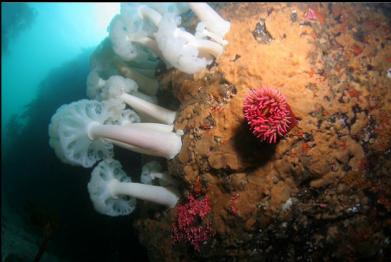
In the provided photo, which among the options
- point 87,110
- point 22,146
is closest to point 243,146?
point 87,110

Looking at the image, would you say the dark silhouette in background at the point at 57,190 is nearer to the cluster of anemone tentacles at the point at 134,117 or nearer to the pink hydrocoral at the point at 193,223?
the cluster of anemone tentacles at the point at 134,117

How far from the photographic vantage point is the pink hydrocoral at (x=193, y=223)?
403 cm

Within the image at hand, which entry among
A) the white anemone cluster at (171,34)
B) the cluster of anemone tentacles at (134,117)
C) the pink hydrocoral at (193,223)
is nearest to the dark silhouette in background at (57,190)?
the cluster of anemone tentacles at (134,117)

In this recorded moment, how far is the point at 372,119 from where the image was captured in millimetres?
3621

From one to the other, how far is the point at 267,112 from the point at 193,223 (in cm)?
202

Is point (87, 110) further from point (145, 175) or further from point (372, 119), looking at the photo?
point (372, 119)

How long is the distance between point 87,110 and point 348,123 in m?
3.70

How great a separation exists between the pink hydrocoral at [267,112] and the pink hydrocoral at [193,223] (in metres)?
1.43

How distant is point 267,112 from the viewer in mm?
3111

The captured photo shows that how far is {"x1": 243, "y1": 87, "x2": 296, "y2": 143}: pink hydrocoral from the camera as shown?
122 inches

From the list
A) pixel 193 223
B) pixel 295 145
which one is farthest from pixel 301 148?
pixel 193 223

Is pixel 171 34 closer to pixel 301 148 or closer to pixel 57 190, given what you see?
pixel 301 148

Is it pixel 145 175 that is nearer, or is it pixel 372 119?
pixel 372 119

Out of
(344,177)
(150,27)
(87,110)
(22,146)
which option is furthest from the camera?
(22,146)
